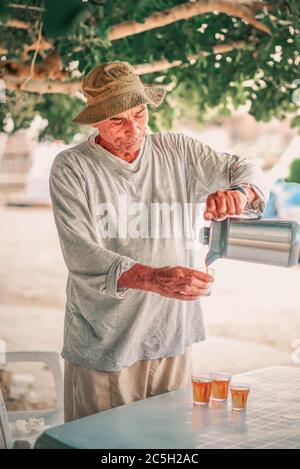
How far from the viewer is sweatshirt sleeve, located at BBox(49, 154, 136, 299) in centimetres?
227

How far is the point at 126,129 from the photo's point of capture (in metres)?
2.50

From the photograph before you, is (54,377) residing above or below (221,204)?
below

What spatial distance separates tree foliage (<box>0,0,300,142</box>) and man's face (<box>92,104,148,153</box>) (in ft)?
3.54

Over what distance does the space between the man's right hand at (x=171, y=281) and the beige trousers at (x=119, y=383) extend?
0.41 meters

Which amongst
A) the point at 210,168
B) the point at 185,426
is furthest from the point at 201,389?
the point at 210,168

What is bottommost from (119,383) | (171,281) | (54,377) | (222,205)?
(54,377)

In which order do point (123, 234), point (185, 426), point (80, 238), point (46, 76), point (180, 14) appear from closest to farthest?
point (185, 426) → point (80, 238) → point (123, 234) → point (180, 14) → point (46, 76)

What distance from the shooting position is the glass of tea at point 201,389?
2.16m

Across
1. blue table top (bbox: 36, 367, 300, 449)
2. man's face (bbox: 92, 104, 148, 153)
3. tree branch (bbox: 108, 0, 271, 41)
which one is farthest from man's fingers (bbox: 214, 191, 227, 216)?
tree branch (bbox: 108, 0, 271, 41)

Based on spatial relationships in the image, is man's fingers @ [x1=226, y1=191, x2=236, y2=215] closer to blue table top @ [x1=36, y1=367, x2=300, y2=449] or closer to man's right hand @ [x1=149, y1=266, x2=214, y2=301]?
man's right hand @ [x1=149, y1=266, x2=214, y2=301]

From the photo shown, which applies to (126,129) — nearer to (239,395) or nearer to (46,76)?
(239,395)

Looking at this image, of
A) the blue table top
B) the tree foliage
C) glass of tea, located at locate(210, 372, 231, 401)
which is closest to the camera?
the blue table top

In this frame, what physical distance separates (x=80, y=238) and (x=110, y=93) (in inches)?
19.4

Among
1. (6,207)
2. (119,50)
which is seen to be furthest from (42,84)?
(6,207)
